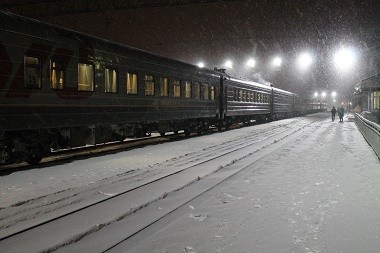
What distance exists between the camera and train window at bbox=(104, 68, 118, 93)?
1251 cm

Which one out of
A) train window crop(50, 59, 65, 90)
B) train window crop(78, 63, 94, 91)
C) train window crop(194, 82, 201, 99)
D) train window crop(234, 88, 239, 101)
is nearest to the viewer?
train window crop(50, 59, 65, 90)

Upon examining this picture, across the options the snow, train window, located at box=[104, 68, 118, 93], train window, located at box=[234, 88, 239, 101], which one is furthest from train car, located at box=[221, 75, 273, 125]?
the snow

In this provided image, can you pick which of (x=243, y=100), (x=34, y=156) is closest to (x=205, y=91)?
(x=243, y=100)

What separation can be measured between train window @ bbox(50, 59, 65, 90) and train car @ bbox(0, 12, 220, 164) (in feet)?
0.08

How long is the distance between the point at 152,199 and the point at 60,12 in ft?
66.2

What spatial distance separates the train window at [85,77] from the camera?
1132 centimetres

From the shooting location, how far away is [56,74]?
413 inches

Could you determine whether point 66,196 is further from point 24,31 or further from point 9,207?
point 24,31

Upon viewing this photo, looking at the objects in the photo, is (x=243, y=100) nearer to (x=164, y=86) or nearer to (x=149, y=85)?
(x=164, y=86)

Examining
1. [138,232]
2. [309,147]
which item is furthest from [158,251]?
[309,147]

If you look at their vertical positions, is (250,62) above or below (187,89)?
above

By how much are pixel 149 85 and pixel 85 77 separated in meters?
3.81

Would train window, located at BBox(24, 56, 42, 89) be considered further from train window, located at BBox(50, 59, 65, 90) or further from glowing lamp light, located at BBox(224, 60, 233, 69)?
glowing lamp light, located at BBox(224, 60, 233, 69)

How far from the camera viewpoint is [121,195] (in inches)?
271
